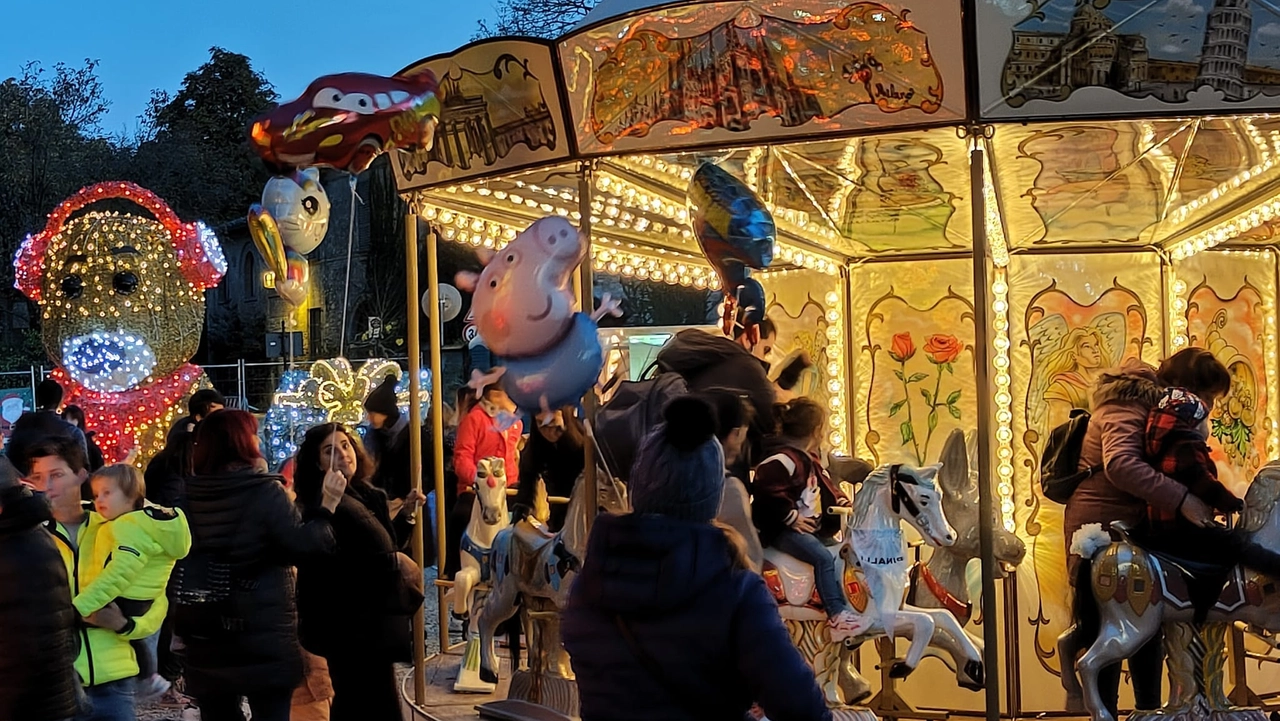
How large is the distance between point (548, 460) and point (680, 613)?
15.0ft

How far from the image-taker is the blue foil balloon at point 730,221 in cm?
631

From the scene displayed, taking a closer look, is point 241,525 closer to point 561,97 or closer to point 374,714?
point 374,714

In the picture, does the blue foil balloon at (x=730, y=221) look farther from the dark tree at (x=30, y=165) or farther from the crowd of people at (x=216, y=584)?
the dark tree at (x=30, y=165)

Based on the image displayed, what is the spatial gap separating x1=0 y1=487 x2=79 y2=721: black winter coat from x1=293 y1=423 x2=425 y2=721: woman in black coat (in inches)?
34.2

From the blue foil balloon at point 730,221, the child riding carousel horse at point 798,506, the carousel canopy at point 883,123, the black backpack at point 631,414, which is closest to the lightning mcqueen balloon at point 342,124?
the carousel canopy at point 883,123

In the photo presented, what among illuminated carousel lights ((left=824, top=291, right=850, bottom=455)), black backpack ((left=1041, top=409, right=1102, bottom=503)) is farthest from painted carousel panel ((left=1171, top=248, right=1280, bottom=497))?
illuminated carousel lights ((left=824, top=291, right=850, bottom=455))

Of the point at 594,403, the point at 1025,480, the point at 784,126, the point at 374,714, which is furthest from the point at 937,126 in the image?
the point at 374,714

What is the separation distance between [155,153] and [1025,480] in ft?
109

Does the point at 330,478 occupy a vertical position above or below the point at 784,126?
below

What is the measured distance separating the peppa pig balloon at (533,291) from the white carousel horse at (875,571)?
4.60ft

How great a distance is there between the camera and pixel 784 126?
5656 millimetres

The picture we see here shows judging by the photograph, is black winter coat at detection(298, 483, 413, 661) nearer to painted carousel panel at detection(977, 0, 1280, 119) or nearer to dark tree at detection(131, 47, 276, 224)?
painted carousel panel at detection(977, 0, 1280, 119)

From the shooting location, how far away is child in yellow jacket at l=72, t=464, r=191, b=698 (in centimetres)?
471

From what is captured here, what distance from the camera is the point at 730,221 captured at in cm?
630
